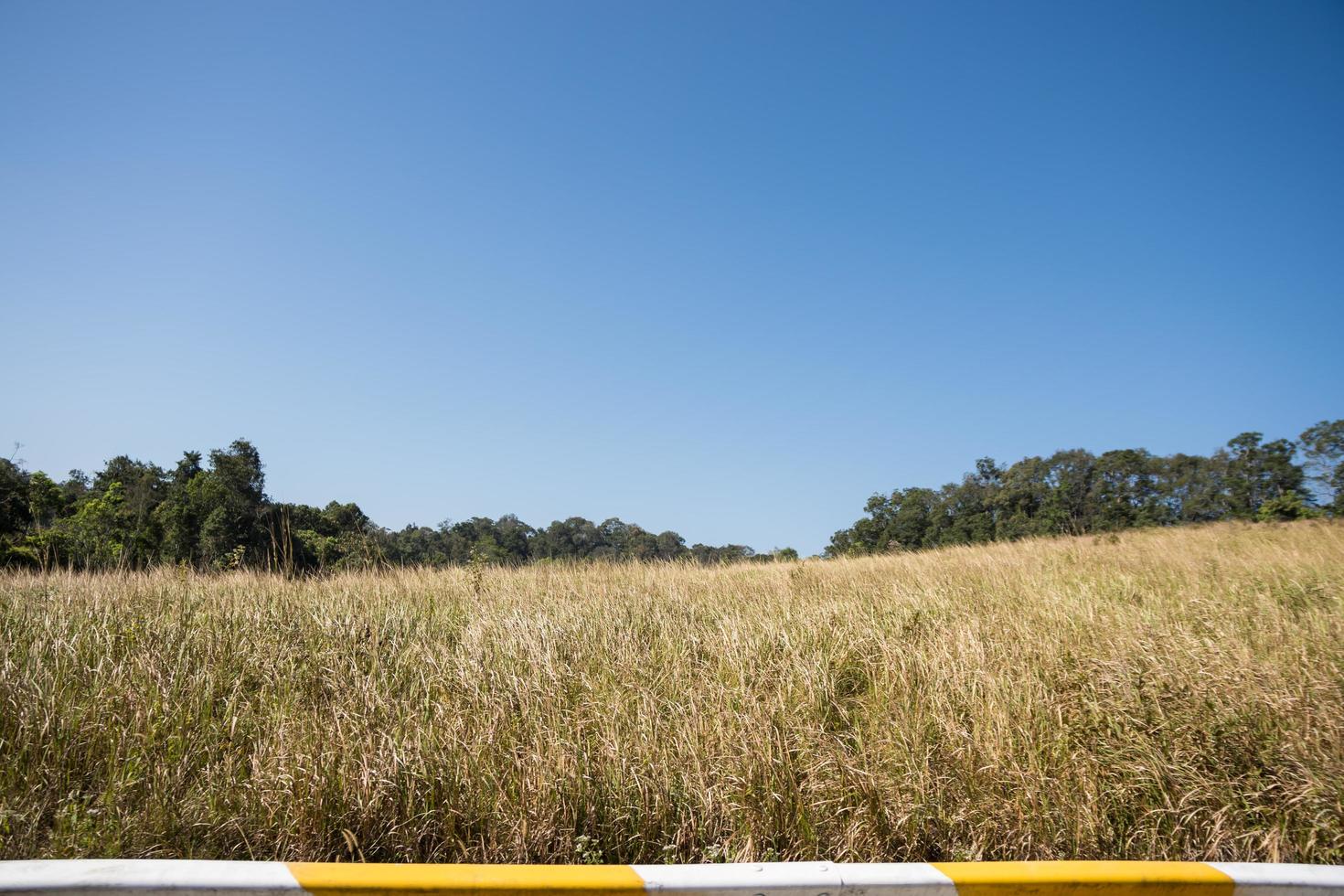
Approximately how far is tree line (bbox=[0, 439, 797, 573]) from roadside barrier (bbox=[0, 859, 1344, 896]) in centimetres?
541

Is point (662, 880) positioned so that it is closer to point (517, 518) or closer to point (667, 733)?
point (667, 733)

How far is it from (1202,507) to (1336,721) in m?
77.7

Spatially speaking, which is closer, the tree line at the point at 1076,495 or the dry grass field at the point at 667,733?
the dry grass field at the point at 667,733

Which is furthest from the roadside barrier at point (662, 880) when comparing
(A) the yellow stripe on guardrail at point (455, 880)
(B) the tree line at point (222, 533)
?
(B) the tree line at point (222, 533)

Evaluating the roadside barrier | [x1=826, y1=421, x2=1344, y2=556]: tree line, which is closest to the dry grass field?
the roadside barrier

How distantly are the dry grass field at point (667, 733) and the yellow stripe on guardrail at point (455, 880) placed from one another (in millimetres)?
761

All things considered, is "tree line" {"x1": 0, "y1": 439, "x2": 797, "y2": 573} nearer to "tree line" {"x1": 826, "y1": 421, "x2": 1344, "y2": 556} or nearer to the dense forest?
the dense forest

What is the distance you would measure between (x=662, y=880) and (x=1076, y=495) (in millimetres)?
88871

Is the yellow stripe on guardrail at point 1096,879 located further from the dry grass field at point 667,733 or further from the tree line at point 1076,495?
the tree line at point 1076,495

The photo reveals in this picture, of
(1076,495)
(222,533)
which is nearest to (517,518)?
(222,533)

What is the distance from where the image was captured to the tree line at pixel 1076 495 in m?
49.2

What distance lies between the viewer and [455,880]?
1.75 m

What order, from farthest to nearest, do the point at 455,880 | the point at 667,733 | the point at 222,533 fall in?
the point at 222,533 < the point at 667,733 < the point at 455,880

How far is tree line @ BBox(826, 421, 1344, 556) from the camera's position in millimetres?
49250
